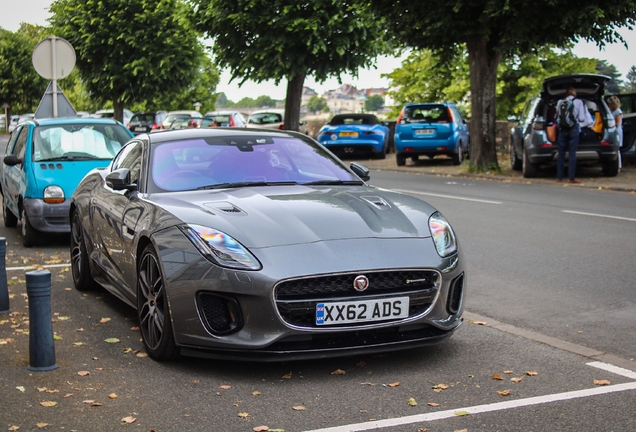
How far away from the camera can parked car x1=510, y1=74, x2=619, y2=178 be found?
790 inches

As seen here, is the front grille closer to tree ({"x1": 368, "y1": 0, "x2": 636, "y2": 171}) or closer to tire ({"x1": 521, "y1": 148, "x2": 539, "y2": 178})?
tree ({"x1": 368, "y1": 0, "x2": 636, "y2": 171})

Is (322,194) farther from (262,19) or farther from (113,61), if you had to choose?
(113,61)

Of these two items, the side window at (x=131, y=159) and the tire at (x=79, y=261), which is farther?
the tire at (x=79, y=261)

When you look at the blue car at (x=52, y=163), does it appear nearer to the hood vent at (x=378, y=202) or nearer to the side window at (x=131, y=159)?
the side window at (x=131, y=159)

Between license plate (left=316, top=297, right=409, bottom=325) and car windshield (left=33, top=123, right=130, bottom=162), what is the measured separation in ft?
25.1

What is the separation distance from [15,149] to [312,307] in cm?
918

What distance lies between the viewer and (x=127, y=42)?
45594mm

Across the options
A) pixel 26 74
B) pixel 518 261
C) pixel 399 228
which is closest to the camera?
pixel 399 228

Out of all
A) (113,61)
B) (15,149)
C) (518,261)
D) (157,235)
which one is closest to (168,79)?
(113,61)

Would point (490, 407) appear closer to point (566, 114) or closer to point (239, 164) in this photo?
point (239, 164)

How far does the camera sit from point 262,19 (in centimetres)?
3250

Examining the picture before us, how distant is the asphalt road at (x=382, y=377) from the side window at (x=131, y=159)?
43.6 inches

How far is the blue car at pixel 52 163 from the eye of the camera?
37.8 ft

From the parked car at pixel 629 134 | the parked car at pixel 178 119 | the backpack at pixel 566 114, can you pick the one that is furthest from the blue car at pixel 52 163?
the parked car at pixel 178 119
